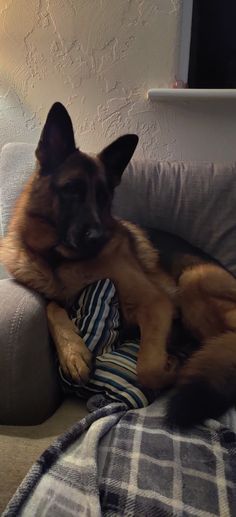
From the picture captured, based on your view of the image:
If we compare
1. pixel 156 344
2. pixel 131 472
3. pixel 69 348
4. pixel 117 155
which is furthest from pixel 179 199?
pixel 131 472

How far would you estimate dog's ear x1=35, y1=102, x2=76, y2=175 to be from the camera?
1106 millimetres

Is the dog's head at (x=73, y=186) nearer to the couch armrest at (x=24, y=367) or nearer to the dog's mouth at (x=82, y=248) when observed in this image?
the dog's mouth at (x=82, y=248)

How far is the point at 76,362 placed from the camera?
898mm

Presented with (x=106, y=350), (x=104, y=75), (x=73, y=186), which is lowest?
(x=106, y=350)

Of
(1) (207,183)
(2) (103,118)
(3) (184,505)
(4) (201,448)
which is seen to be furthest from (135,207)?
(3) (184,505)

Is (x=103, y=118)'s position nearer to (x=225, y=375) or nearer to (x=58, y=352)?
(x=58, y=352)

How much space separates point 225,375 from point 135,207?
0.68 m

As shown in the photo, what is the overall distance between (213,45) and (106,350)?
3.84 feet

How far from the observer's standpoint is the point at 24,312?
89cm

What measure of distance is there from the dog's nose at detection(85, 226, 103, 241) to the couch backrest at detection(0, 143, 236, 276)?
0.29m

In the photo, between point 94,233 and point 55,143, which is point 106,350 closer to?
point 94,233

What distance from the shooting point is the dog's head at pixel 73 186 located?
109 cm

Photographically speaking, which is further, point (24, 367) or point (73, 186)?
point (73, 186)

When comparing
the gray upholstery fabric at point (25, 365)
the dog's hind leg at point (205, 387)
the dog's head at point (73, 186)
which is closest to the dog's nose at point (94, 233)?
the dog's head at point (73, 186)
